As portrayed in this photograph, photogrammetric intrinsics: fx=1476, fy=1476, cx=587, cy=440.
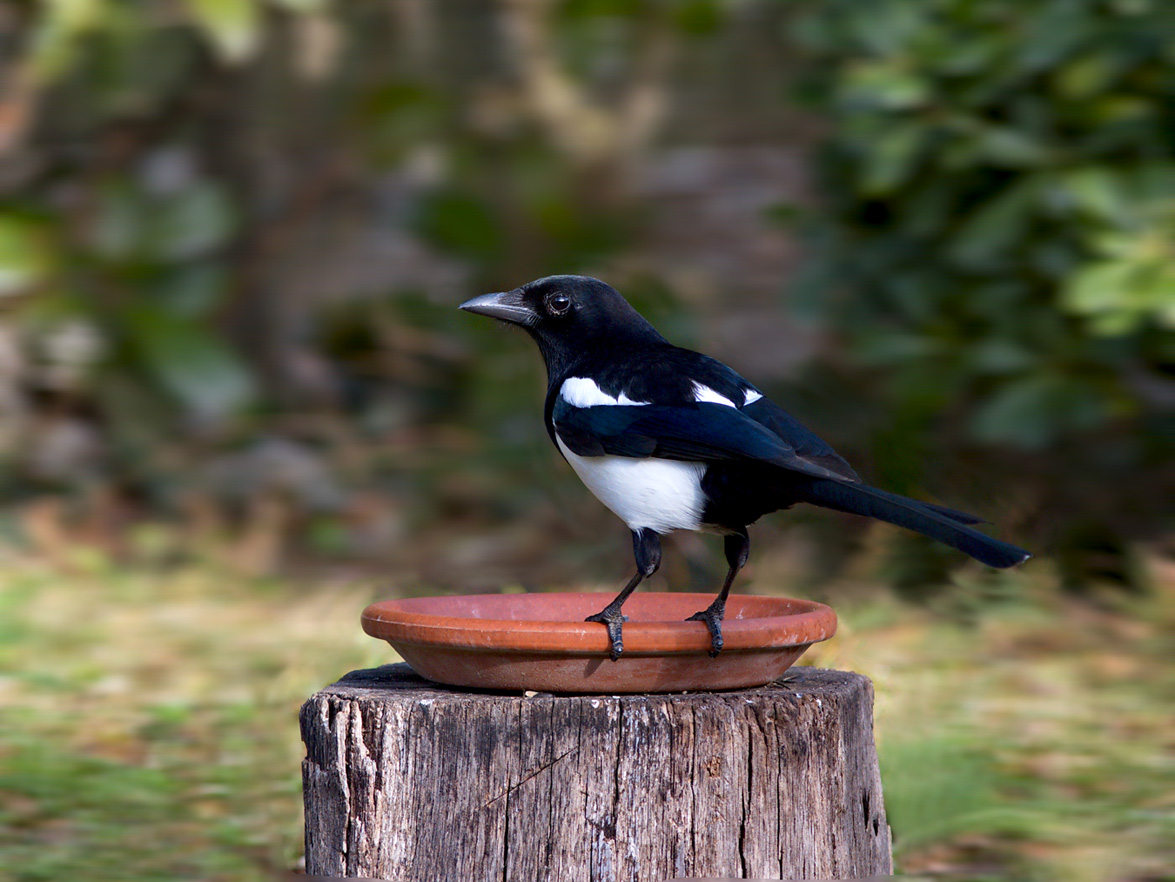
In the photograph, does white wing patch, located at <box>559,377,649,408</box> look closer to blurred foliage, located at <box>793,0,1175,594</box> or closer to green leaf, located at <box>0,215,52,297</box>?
blurred foliage, located at <box>793,0,1175,594</box>

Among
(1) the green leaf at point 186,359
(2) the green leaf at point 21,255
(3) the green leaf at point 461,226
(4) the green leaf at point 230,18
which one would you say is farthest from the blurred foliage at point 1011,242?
(2) the green leaf at point 21,255

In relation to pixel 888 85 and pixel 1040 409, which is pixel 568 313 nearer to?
pixel 888 85

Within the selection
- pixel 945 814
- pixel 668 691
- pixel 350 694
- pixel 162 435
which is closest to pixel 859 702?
pixel 668 691

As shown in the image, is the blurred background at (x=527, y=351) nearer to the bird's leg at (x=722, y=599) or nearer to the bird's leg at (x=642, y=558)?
the bird's leg at (x=722, y=599)

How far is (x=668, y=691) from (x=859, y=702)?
1.08 feet

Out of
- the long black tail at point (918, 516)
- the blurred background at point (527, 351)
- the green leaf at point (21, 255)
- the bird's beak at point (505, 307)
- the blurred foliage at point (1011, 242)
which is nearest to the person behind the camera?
the long black tail at point (918, 516)

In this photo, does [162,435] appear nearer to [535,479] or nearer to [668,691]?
[535,479]

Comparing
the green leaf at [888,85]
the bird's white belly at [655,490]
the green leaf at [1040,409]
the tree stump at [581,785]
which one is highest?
the green leaf at [888,85]

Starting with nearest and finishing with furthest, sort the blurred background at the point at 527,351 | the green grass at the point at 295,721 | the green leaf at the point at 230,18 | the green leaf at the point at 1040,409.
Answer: the green grass at the point at 295,721 < the blurred background at the point at 527,351 < the green leaf at the point at 1040,409 < the green leaf at the point at 230,18

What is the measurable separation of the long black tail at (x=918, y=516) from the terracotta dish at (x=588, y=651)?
8.9 inches

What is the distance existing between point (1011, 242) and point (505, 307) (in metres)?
2.30

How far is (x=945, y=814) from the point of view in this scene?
11.1 ft

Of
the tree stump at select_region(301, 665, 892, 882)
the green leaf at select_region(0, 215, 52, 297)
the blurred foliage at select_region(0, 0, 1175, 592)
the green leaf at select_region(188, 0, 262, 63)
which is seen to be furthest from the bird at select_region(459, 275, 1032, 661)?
the green leaf at select_region(0, 215, 52, 297)

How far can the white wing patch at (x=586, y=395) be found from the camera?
2.31 metres
